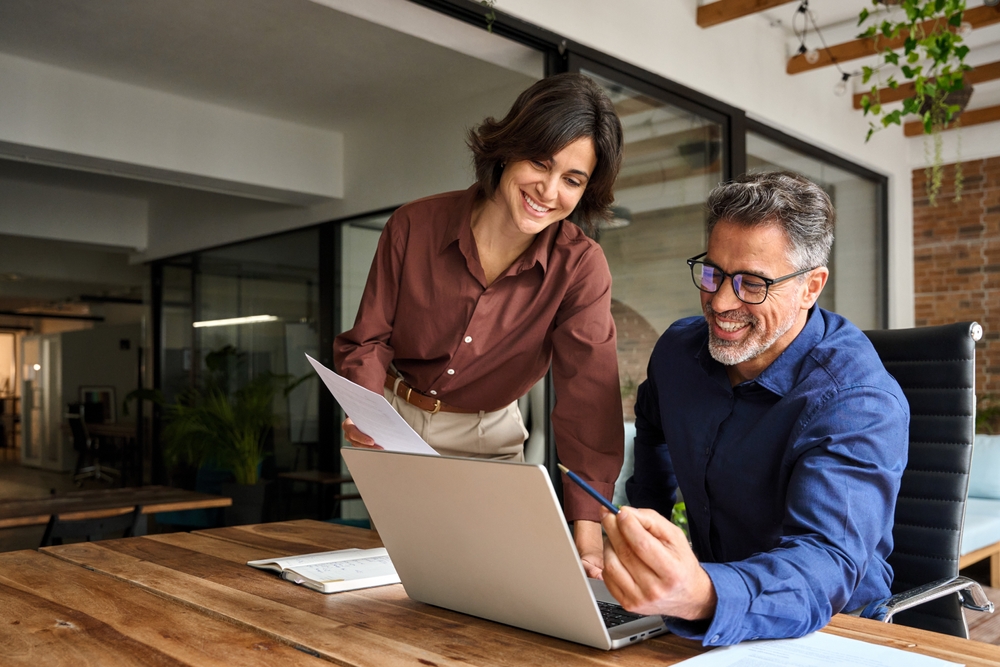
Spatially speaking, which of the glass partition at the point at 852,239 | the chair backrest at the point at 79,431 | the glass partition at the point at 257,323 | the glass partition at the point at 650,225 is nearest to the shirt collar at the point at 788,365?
the glass partition at the point at 650,225

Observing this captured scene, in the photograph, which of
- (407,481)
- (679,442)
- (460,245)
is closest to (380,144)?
(460,245)

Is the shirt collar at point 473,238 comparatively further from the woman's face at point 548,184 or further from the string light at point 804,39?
the string light at point 804,39

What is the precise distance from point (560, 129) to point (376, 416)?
2.38ft

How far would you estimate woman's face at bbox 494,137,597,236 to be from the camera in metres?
1.71

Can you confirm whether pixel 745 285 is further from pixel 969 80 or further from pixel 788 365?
pixel 969 80

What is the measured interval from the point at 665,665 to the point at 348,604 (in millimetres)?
462

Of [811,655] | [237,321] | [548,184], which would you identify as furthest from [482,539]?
[237,321]

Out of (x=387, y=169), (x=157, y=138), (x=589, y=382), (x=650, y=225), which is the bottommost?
(x=589, y=382)

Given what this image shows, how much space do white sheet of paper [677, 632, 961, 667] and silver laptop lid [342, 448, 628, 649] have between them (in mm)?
128

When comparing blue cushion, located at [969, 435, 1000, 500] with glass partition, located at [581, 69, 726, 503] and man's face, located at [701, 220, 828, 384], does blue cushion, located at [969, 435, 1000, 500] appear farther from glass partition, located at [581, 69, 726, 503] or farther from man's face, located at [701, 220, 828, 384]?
man's face, located at [701, 220, 828, 384]

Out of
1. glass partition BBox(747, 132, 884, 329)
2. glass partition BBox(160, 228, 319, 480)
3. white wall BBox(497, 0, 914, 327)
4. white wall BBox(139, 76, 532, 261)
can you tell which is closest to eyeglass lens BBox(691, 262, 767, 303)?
white wall BBox(497, 0, 914, 327)

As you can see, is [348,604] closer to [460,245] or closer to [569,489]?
[569,489]

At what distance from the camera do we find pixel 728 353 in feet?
4.86

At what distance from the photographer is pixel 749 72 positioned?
191 inches
